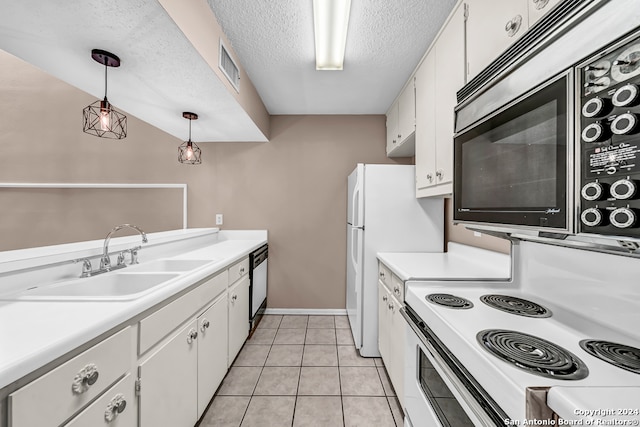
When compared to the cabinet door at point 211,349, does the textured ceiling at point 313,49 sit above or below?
above

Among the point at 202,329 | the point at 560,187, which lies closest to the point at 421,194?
the point at 560,187

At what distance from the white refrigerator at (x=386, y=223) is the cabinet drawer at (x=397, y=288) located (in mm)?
485

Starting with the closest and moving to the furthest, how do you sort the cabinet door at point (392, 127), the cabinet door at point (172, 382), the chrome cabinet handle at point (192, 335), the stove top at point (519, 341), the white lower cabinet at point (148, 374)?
1. the stove top at point (519, 341)
2. the white lower cabinet at point (148, 374)
3. the cabinet door at point (172, 382)
4. the chrome cabinet handle at point (192, 335)
5. the cabinet door at point (392, 127)

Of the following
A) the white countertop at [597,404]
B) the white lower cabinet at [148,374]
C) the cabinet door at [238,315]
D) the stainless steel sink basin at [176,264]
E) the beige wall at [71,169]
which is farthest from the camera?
the beige wall at [71,169]

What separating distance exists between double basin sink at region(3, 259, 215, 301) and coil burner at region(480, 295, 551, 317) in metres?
1.37

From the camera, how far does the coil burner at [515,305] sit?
96cm

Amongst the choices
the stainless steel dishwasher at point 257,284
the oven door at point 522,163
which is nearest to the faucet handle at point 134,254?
the stainless steel dishwasher at point 257,284

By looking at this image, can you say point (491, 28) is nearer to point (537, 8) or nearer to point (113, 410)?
point (537, 8)

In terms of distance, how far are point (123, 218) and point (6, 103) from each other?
1.85m

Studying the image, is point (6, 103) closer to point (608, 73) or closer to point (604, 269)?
point (608, 73)

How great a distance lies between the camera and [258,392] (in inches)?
73.6

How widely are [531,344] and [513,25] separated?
115 centimetres

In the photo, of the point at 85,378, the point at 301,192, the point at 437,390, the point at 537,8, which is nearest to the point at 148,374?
the point at 85,378

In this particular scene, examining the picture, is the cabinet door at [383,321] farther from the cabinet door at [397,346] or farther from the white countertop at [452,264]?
the white countertop at [452,264]
